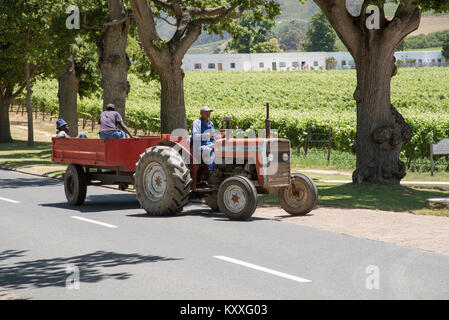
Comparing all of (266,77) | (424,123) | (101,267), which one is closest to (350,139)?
(424,123)

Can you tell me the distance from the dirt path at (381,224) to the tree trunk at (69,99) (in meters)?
20.6

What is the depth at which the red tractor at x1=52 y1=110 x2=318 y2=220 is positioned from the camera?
42.2 feet

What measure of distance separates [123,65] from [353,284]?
1822 cm

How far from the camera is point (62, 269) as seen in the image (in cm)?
862

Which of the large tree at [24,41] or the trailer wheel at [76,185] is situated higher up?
the large tree at [24,41]

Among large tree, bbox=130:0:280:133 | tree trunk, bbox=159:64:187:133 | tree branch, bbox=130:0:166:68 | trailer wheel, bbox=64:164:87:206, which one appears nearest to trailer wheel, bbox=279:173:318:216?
trailer wheel, bbox=64:164:87:206

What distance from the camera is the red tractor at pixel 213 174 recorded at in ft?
42.2

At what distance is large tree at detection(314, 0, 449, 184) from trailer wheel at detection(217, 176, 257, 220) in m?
7.08

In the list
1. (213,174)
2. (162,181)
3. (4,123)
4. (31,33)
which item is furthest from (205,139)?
(4,123)

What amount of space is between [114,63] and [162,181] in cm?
1165

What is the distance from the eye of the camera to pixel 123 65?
24.6 metres

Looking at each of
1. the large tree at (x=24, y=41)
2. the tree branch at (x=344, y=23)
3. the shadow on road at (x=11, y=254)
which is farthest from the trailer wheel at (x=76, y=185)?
the large tree at (x=24, y=41)

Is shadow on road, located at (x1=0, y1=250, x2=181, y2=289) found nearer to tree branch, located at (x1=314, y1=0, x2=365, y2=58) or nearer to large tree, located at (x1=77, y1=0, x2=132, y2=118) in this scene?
tree branch, located at (x1=314, y1=0, x2=365, y2=58)

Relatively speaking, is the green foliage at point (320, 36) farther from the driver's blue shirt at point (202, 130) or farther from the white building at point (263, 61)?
the driver's blue shirt at point (202, 130)
